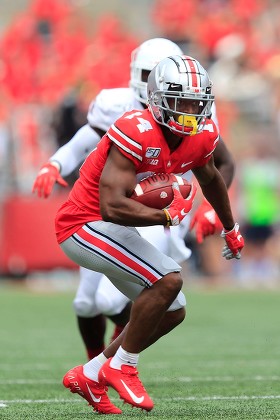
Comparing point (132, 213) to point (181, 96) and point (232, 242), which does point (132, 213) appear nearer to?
point (181, 96)

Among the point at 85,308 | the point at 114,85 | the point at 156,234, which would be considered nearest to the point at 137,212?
the point at 156,234

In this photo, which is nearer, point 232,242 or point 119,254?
point 119,254

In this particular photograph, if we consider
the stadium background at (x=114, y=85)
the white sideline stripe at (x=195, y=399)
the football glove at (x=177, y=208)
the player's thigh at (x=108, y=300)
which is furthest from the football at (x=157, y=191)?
the stadium background at (x=114, y=85)

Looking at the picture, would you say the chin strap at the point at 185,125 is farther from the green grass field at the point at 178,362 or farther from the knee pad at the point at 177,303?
the green grass field at the point at 178,362

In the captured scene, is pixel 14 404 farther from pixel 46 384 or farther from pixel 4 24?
pixel 4 24

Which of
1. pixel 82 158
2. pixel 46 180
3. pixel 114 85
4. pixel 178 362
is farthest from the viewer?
pixel 114 85

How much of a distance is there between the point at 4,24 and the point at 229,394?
43.9 feet

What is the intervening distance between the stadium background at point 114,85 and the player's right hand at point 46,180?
22.1 feet

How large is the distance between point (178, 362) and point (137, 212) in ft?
8.37

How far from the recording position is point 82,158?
596cm

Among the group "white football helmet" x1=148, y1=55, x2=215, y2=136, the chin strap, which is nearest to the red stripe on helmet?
"white football helmet" x1=148, y1=55, x2=215, y2=136

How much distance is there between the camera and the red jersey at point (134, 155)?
14.5 feet

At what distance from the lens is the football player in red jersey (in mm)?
4406

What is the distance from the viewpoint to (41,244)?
494 inches
